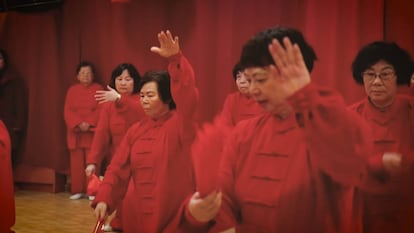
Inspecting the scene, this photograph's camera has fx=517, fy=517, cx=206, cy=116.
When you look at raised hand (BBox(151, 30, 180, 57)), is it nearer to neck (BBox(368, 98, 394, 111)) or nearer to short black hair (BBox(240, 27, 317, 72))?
short black hair (BBox(240, 27, 317, 72))

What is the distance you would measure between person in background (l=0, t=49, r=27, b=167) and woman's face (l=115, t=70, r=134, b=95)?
1.47 meters

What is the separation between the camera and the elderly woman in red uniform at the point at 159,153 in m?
3.67

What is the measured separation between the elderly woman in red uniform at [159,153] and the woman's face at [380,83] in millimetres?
1163

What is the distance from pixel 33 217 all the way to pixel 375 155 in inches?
123

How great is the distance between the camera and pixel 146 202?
12.7 ft

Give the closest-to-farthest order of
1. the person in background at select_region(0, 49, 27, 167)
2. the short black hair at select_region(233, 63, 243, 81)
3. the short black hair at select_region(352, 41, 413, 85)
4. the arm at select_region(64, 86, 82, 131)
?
1. the short black hair at select_region(352, 41, 413, 85)
2. the short black hair at select_region(233, 63, 243, 81)
3. the arm at select_region(64, 86, 82, 131)
4. the person in background at select_region(0, 49, 27, 167)

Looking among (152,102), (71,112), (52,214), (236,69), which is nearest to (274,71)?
(236,69)

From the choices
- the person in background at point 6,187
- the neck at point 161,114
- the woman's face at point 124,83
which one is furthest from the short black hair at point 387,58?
the person in background at point 6,187

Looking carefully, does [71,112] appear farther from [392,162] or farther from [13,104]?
[392,162]

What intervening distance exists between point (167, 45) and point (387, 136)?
64.4 inches

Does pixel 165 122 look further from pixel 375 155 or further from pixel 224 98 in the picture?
pixel 375 155

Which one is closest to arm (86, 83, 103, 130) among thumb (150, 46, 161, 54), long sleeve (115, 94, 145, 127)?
long sleeve (115, 94, 145, 127)

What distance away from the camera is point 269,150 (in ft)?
10.9

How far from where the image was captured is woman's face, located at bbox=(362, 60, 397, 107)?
3127 millimetres
